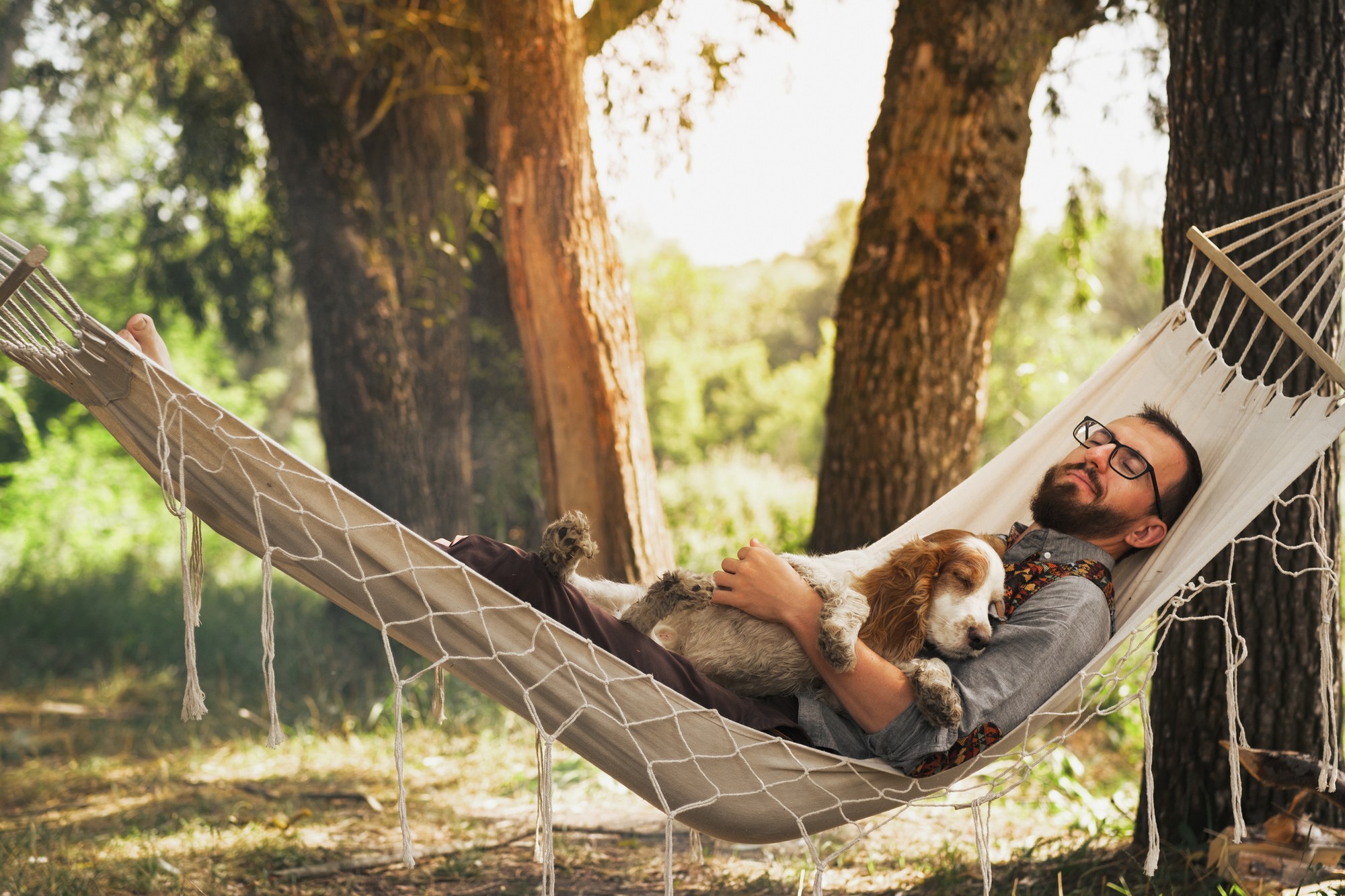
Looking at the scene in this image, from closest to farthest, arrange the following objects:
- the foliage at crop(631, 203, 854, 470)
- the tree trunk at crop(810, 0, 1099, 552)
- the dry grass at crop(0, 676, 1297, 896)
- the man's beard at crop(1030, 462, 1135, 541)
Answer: the man's beard at crop(1030, 462, 1135, 541) → the dry grass at crop(0, 676, 1297, 896) → the tree trunk at crop(810, 0, 1099, 552) → the foliage at crop(631, 203, 854, 470)

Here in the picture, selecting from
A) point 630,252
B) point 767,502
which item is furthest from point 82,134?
point 630,252

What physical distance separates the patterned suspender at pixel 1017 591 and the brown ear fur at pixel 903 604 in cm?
16

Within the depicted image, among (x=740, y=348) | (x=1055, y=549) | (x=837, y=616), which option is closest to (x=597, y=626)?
(x=837, y=616)

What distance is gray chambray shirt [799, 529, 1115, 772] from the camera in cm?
154

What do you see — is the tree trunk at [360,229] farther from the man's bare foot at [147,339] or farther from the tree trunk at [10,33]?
the tree trunk at [10,33]

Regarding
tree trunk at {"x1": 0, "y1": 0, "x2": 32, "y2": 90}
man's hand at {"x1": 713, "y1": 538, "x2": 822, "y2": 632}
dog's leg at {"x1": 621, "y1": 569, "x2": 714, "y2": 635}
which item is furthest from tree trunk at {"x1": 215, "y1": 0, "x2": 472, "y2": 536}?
man's hand at {"x1": 713, "y1": 538, "x2": 822, "y2": 632}

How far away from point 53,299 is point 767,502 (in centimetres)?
634

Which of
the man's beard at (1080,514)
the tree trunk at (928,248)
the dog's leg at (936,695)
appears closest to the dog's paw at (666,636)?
the dog's leg at (936,695)

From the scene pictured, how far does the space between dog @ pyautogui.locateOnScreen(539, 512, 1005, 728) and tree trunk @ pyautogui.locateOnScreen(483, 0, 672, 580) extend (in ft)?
4.60

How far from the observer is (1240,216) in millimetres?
2090

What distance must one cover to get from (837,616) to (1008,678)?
29 cm

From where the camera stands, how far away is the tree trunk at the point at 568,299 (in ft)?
10.5

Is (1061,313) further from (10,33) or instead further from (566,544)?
(566,544)

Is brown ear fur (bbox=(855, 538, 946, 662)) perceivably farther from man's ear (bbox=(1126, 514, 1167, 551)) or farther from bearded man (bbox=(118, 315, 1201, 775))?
man's ear (bbox=(1126, 514, 1167, 551))
